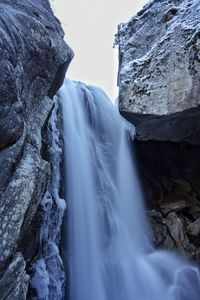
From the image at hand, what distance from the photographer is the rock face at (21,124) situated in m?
3.40

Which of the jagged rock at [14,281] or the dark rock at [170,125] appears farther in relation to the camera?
the dark rock at [170,125]

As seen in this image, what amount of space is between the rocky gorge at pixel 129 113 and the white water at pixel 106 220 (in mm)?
578

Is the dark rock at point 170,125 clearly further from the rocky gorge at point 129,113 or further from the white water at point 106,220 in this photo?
the white water at point 106,220

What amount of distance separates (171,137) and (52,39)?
356 centimetres

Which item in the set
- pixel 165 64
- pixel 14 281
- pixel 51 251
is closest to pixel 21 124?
pixel 14 281

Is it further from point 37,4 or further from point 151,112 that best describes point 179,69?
point 37,4

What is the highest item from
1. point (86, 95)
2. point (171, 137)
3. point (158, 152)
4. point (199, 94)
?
point (199, 94)

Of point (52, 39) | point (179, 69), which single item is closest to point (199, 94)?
point (179, 69)

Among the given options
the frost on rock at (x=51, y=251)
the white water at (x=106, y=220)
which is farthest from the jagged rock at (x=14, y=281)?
the white water at (x=106, y=220)

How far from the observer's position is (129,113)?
6766mm

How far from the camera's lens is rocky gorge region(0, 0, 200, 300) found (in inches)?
141

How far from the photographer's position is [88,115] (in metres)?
9.30

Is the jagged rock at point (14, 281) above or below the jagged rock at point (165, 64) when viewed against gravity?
below

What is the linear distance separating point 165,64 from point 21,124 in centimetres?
395
